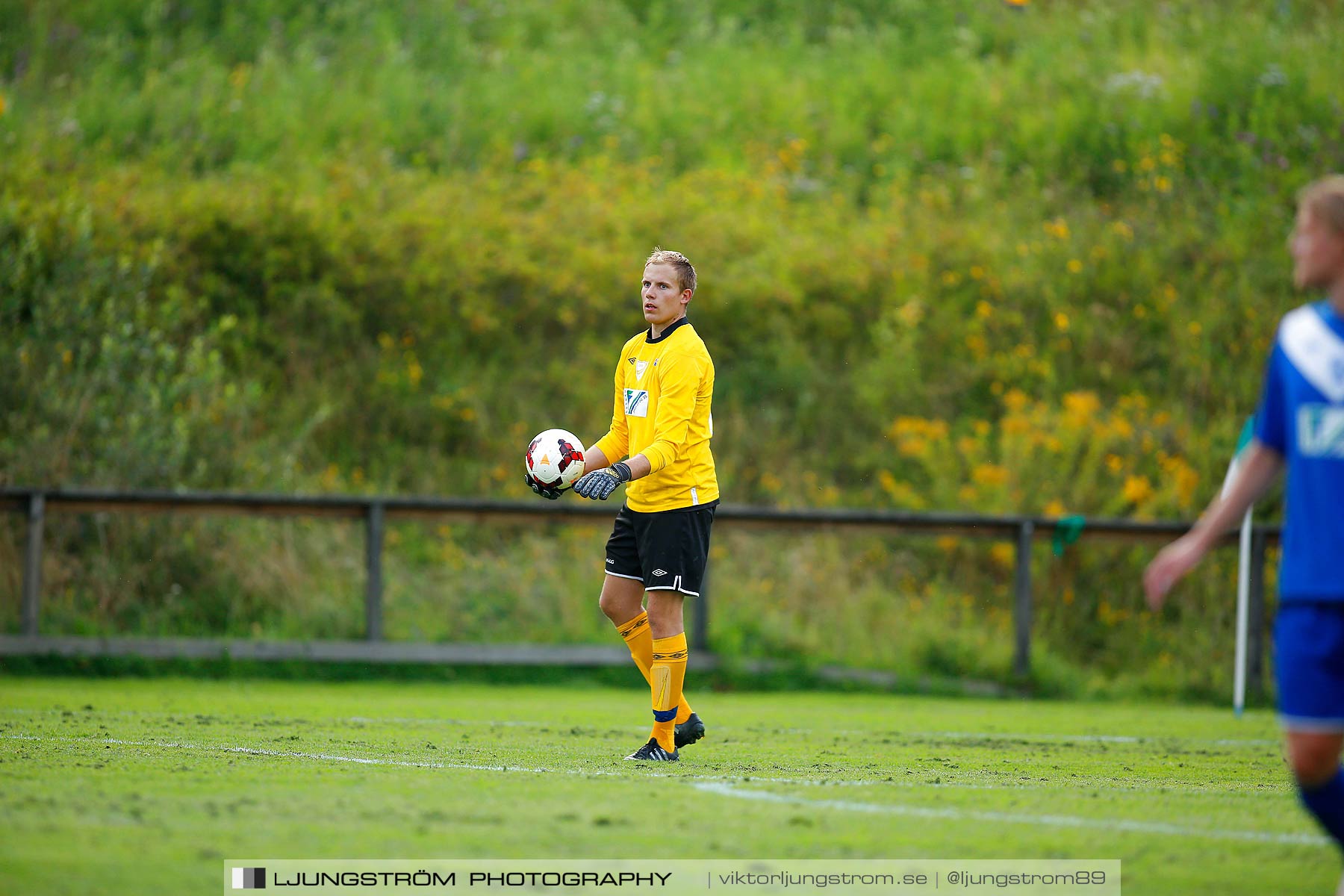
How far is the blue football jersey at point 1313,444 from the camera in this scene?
388 centimetres

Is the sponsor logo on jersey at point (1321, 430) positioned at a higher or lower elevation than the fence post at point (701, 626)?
higher

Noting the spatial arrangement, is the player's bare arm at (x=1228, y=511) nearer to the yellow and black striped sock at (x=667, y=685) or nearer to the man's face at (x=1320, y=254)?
the man's face at (x=1320, y=254)

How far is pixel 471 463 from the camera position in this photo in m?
15.8

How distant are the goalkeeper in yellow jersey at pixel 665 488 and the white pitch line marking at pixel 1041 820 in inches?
56.2

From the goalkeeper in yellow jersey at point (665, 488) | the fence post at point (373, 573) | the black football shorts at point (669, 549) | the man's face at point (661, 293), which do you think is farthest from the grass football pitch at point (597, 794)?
the fence post at point (373, 573)

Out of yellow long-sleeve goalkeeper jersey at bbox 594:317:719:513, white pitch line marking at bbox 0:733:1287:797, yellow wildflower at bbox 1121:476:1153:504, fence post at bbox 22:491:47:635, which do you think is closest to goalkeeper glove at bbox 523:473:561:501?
yellow long-sleeve goalkeeper jersey at bbox 594:317:719:513

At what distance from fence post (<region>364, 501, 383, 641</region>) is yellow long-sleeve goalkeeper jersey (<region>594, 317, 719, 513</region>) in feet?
18.0

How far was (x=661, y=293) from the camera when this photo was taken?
6895 millimetres

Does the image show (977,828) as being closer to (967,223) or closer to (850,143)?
(967,223)

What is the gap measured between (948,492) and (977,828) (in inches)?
414

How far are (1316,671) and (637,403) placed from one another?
150 inches

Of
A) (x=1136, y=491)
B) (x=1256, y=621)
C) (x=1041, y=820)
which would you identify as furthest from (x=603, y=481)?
(x=1136, y=491)

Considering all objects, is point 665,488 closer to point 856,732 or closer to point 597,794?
point 597,794

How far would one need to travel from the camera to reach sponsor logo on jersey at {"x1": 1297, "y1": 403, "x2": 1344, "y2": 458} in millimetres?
3900
